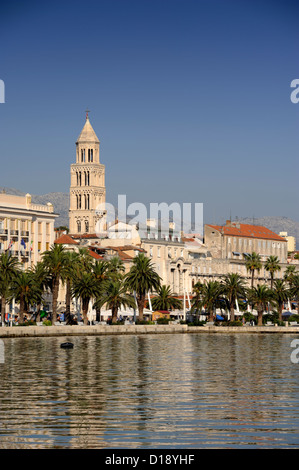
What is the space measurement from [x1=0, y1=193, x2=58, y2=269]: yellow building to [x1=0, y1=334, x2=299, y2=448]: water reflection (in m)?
62.8

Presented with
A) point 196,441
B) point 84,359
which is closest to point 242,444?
point 196,441

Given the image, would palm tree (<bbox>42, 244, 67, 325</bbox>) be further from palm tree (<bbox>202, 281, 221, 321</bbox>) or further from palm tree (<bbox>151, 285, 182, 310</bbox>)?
palm tree (<bbox>151, 285, 182, 310</bbox>)

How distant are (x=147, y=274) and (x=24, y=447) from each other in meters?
90.0

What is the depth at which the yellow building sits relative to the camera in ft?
414

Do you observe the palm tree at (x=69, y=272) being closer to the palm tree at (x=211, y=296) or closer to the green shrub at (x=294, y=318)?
the palm tree at (x=211, y=296)

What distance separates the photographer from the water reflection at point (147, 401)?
2761 cm

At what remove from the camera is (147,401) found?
36.3 meters

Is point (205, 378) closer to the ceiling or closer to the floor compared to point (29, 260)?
closer to the floor

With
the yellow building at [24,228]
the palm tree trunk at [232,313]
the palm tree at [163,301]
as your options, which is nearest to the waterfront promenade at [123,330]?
the palm tree trunk at [232,313]

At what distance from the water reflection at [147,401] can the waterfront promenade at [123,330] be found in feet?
85.8

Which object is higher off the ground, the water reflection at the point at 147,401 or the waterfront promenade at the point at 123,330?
the waterfront promenade at the point at 123,330

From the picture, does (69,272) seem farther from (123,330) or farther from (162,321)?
(162,321)

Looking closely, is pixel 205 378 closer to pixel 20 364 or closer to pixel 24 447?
pixel 20 364
